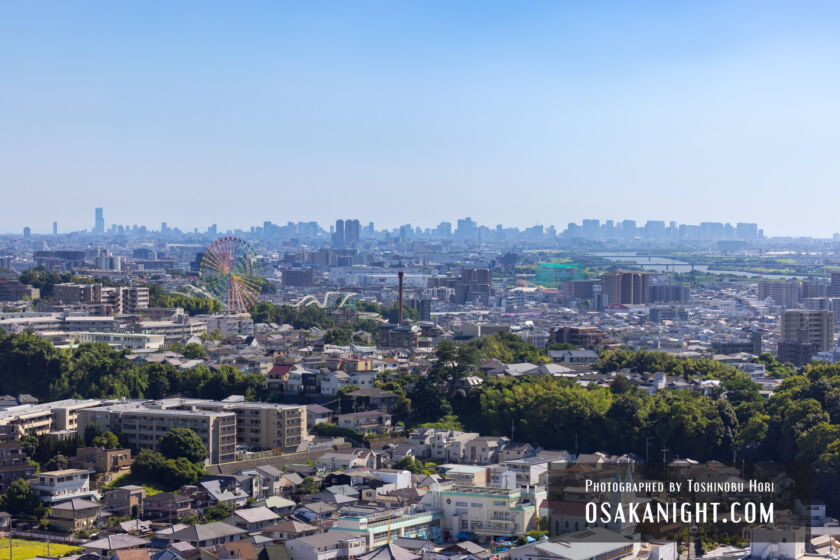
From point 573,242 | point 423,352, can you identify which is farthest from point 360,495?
point 573,242

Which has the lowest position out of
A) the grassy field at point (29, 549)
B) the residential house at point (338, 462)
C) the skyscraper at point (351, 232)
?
the grassy field at point (29, 549)

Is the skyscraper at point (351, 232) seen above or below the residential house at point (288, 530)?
above

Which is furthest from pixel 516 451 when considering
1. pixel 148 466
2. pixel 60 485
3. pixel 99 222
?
pixel 99 222

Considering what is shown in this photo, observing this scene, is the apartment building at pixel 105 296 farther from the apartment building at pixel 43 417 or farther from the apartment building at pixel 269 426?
the apartment building at pixel 269 426

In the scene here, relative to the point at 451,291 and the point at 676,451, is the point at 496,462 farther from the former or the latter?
the point at 451,291

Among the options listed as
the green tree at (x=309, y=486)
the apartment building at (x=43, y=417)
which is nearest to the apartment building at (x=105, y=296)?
the apartment building at (x=43, y=417)

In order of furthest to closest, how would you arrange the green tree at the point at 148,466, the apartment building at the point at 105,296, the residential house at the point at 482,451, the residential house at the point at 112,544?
the apartment building at the point at 105,296 → the residential house at the point at 482,451 → the green tree at the point at 148,466 → the residential house at the point at 112,544

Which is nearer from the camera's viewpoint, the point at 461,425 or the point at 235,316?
the point at 461,425
